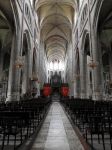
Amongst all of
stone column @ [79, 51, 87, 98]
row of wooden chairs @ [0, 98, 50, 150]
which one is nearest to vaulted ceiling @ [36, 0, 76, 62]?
stone column @ [79, 51, 87, 98]

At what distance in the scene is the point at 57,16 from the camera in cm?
3194

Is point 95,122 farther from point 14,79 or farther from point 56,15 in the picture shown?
point 56,15

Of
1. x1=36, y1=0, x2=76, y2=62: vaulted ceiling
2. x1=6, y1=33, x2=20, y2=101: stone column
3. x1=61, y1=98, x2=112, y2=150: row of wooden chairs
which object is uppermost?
x1=36, y1=0, x2=76, y2=62: vaulted ceiling

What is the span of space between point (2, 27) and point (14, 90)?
9964 mm

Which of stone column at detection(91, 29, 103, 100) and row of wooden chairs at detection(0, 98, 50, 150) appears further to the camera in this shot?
stone column at detection(91, 29, 103, 100)

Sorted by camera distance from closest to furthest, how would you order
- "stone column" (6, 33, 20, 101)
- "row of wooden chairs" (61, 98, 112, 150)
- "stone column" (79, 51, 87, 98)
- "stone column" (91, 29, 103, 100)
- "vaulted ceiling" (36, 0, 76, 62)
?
"row of wooden chairs" (61, 98, 112, 150), "stone column" (6, 33, 20, 101), "stone column" (91, 29, 103, 100), "stone column" (79, 51, 87, 98), "vaulted ceiling" (36, 0, 76, 62)

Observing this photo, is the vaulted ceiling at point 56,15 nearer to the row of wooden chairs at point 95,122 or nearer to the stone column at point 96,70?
the stone column at point 96,70

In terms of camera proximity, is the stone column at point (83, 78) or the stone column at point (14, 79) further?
the stone column at point (83, 78)

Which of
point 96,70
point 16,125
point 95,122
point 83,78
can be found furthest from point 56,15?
point 16,125

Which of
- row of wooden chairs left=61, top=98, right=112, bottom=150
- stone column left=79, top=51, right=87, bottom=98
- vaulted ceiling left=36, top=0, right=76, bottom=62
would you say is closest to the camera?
row of wooden chairs left=61, top=98, right=112, bottom=150

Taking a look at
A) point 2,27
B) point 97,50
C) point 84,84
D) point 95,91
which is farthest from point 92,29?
point 2,27

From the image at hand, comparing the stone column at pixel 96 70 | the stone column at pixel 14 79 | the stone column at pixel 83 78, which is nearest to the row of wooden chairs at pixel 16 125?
the stone column at pixel 14 79

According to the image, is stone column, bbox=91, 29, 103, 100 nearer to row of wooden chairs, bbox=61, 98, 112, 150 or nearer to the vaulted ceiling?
row of wooden chairs, bbox=61, 98, 112, 150

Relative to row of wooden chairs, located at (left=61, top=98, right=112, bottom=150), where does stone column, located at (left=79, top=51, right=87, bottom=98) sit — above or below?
above
